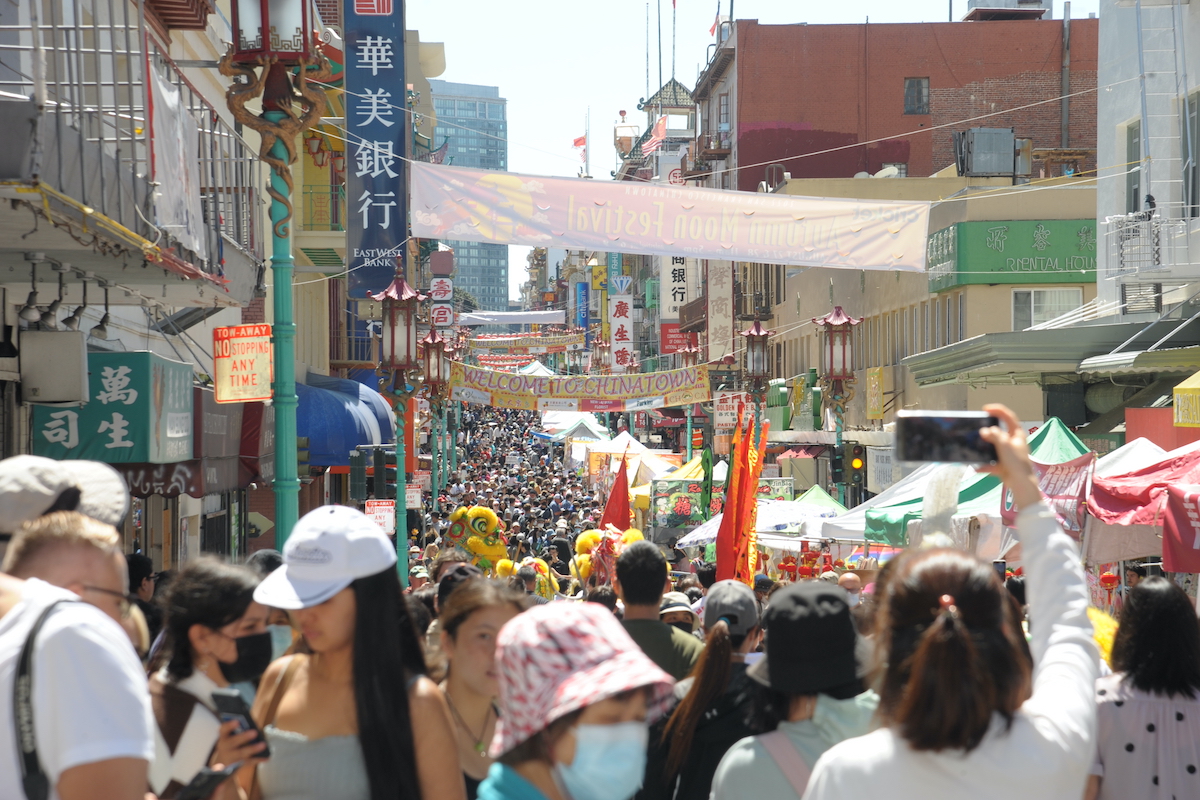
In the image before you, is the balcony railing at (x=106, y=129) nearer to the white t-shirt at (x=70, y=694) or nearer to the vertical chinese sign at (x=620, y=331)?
the white t-shirt at (x=70, y=694)

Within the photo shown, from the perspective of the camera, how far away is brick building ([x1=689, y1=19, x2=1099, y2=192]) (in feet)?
149

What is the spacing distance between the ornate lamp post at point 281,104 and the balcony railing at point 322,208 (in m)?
16.3

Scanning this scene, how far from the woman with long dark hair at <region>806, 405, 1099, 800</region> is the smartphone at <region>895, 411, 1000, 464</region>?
3cm

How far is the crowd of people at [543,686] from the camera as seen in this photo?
2.68 meters

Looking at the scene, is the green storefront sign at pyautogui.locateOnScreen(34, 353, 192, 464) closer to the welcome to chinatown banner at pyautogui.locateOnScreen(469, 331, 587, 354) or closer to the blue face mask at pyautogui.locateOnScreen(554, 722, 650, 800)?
the blue face mask at pyautogui.locateOnScreen(554, 722, 650, 800)

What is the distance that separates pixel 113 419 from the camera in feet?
34.1

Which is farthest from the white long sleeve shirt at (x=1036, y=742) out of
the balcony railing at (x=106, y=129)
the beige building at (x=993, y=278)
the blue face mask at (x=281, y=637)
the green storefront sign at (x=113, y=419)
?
Answer: the beige building at (x=993, y=278)

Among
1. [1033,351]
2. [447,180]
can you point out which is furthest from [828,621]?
[1033,351]

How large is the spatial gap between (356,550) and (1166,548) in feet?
23.3

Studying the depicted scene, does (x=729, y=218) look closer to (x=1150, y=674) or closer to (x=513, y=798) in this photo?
(x=1150, y=674)

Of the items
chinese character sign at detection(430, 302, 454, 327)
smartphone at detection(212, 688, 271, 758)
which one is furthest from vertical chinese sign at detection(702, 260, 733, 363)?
smartphone at detection(212, 688, 271, 758)

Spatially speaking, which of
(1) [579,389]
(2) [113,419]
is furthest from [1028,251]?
(2) [113,419]

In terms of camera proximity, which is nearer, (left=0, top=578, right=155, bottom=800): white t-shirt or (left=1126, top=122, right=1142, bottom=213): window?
(left=0, top=578, right=155, bottom=800): white t-shirt

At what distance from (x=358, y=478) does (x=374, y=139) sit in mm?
6885
